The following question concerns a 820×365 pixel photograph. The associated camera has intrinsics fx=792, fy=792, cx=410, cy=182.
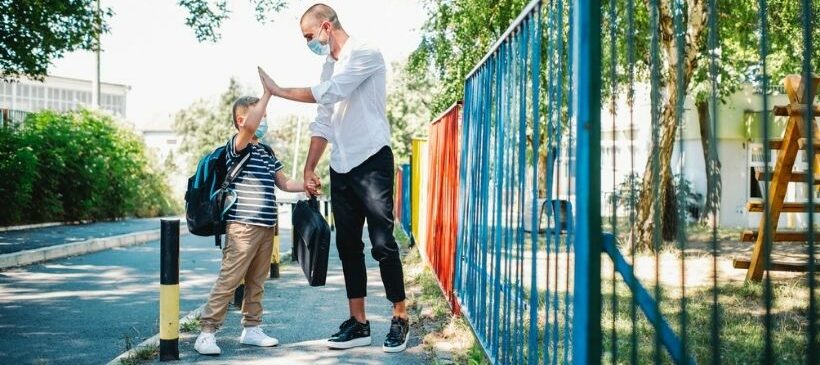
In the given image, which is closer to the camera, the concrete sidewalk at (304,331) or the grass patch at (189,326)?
the concrete sidewalk at (304,331)

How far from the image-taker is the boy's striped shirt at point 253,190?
485 cm

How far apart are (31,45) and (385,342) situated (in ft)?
34.1

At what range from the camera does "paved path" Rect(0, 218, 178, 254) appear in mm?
12156

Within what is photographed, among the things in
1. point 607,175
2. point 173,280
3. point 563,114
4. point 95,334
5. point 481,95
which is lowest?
point 95,334

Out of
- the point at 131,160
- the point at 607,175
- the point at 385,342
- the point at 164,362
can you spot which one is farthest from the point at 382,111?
the point at 131,160

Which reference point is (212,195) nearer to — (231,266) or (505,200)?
(231,266)

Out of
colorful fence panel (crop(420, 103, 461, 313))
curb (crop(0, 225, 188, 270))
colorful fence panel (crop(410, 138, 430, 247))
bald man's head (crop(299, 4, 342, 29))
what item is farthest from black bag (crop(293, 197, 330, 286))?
curb (crop(0, 225, 188, 270))

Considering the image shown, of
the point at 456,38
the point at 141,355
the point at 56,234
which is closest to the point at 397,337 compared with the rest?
the point at 141,355

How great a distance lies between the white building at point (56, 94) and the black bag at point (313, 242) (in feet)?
199

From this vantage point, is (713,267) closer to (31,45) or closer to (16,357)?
(16,357)

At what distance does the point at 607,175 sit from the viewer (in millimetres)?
2533

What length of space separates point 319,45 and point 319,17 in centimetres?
17

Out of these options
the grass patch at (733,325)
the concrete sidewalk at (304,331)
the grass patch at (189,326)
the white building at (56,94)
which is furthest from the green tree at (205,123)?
the grass patch at (733,325)

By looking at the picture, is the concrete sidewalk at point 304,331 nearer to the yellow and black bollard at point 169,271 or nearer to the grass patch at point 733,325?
the yellow and black bollard at point 169,271
